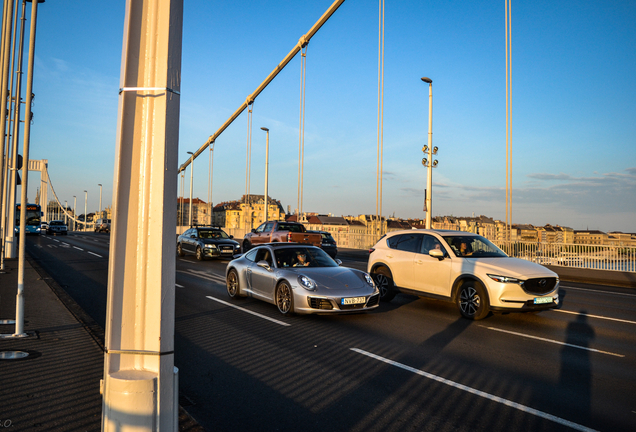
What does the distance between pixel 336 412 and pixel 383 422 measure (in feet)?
1.47

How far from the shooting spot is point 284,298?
894cm

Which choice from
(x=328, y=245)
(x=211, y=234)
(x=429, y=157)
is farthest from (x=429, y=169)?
(x=211, y=234)

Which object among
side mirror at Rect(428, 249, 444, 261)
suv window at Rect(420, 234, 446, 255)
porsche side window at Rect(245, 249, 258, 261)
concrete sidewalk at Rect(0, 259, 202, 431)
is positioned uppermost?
suv window at Rect(420, 234, 446, 255)

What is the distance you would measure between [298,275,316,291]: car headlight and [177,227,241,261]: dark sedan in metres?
13.6

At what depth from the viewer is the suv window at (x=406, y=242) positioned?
34.1 ft

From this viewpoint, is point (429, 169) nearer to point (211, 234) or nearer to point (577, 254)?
point (577, 254)

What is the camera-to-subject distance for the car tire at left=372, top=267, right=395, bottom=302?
35.3ft

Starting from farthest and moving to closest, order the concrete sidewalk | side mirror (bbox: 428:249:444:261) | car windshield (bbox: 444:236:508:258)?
car windshield (bbox: 444:236:508:258) < side mirror (bbox: 428:249:444:261) < the concrete sidewalk

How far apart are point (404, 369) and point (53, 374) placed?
3.88 m

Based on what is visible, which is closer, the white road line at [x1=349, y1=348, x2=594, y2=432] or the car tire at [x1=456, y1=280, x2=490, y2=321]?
the white road line at [x1=349, y1=348, x2=594, y2=432]

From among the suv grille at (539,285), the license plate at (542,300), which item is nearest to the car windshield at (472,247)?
the suv grille at (539,285)

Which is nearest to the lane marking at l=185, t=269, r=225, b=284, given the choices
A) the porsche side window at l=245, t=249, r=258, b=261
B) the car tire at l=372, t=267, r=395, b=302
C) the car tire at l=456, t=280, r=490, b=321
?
the porsche side window at l=245, t=249, r=258, b=261

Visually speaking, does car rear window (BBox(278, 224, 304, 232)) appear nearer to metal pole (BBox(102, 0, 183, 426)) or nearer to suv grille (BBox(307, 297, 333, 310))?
suv grille (BBox(307, 297, 333, 310))

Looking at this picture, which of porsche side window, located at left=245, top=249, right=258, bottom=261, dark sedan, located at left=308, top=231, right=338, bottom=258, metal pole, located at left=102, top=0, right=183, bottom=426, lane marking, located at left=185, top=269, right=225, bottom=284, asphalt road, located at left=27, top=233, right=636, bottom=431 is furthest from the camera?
dark sedan, located at left=308, top=231, right=338, bottom=258
